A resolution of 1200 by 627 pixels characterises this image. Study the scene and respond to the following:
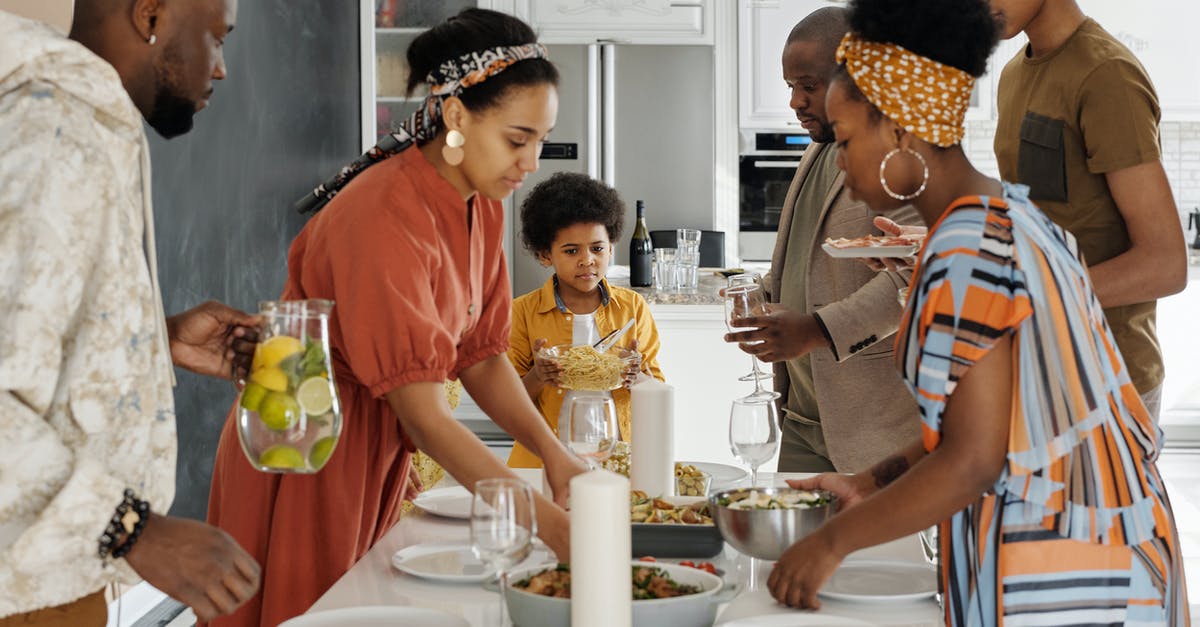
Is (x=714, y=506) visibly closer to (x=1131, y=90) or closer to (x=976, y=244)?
(x=976, y=244)

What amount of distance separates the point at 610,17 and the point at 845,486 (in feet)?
15.5

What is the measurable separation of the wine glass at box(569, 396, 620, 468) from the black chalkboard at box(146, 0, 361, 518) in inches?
86.9

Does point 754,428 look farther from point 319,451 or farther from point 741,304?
point 319,451

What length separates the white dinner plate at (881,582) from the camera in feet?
5.08

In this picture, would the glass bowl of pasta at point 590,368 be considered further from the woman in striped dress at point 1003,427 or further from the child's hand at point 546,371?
the woman in striped dress at point 1003,427

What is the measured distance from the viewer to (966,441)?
1.34m

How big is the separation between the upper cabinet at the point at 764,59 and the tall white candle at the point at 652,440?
431 cm

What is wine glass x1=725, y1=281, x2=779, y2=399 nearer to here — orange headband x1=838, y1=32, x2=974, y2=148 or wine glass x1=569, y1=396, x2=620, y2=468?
wine glass x1=569, y1=396, x2=620, y2=468

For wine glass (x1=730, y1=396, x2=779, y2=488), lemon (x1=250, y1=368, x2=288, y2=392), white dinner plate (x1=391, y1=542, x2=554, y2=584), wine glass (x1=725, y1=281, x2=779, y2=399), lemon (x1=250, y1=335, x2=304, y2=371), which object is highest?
wine glass (x1=725, y1=281, x2=779, y2=399)

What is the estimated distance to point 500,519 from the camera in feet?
4.12

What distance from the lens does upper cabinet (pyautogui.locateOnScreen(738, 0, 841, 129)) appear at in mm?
6188

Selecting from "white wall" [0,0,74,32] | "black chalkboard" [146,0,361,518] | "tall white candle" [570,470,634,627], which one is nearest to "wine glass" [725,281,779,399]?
"tall white candle" [570,470,634,627]

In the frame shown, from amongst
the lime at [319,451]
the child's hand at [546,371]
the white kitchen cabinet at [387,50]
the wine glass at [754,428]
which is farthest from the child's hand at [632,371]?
the white kitchen cabinet at [387,50]

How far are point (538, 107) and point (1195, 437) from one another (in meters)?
5.57
